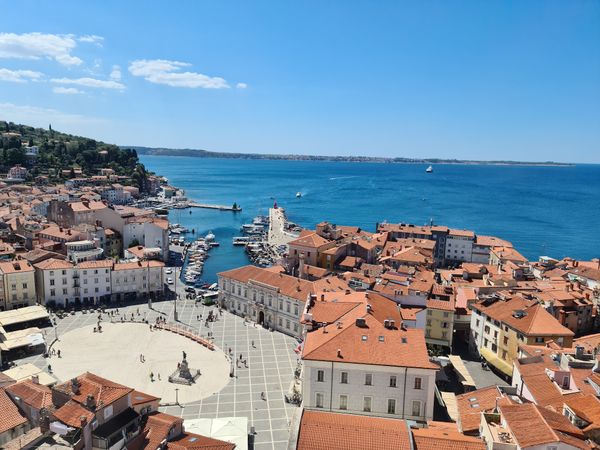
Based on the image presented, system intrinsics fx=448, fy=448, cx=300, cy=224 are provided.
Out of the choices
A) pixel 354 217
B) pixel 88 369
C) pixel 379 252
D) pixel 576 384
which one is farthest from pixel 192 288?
pixel 354 217

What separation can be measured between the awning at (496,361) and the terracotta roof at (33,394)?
134 feet

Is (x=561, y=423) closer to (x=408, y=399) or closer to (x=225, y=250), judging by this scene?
(x=408, y=399)

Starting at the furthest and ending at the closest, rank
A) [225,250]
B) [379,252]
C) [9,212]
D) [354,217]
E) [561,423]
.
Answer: [354,217], [225,250], [9,212], [379,252], [561,423]

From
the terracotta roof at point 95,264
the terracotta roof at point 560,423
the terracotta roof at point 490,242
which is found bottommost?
the terracotta roof at point 490,242

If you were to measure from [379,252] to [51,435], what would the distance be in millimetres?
72244

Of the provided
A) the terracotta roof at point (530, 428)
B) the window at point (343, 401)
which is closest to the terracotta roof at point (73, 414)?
the window at point (343, 401)

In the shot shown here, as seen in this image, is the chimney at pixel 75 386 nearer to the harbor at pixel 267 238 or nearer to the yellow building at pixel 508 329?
the yellow building at pixel 508 329

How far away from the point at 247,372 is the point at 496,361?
2632cm

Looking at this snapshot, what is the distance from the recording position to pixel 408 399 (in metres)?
33.4

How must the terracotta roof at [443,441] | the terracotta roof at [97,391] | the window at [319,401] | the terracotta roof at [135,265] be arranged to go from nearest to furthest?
the terracotta roof at [443,441] < the terracotta roof at [97,391] < the window at [319,401] < the terracotta roof at [135,265]

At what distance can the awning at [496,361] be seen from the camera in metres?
45.5

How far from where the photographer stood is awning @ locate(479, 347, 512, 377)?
45.5 meters

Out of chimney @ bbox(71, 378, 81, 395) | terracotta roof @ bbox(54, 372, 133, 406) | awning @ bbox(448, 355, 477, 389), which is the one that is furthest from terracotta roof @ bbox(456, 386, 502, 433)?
chimney @ bbox(71, 378, 81, 395)

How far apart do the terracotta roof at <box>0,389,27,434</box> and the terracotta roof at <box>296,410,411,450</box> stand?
20.3 meters
